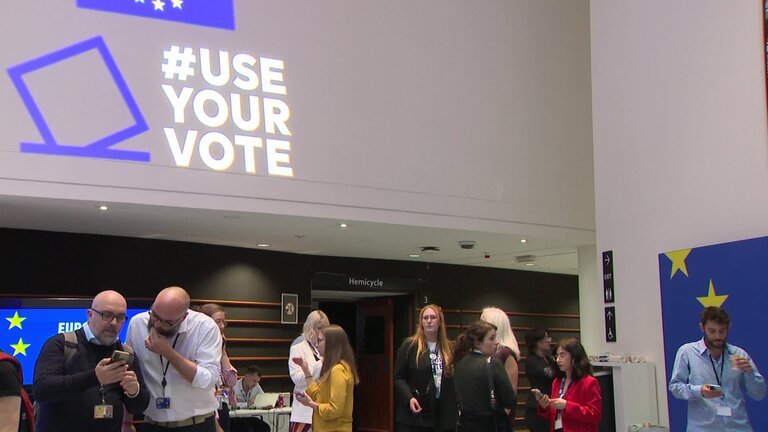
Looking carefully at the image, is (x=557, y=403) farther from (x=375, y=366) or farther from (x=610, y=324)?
(x=375, y=366)

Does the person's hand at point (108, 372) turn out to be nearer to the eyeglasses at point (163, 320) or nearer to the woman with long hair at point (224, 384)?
the eyeglasses at point (163, 320)

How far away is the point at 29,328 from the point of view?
770 centimetres

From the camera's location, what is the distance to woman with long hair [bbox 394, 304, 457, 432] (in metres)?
5.71

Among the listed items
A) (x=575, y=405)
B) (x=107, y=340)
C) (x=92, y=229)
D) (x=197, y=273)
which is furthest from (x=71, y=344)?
(x=197, y=273)

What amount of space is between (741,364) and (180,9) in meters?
5.43

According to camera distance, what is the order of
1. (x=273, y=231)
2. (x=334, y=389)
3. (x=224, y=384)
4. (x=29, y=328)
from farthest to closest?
(x=273, y=231) < (x=29, y=328) < (x=224, y=384) < (x=334, y=389)

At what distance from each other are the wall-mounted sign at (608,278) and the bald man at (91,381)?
4.05 meters

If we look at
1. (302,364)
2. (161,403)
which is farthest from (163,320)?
(302,364)

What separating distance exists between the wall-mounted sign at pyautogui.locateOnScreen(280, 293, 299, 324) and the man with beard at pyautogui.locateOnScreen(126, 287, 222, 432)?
5.87 m

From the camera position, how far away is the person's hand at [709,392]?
4.83 metres

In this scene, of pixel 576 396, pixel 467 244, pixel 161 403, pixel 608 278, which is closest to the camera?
pixel 161 403

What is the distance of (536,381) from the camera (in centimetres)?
641

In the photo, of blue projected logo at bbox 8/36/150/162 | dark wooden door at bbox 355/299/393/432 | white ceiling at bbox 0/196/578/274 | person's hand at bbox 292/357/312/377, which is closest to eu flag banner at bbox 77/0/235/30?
blue projected logo at bbox 8/36/150/162

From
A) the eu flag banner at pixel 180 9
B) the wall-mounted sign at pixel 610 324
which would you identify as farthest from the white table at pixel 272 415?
the eu flag banner at pixel 180 9
